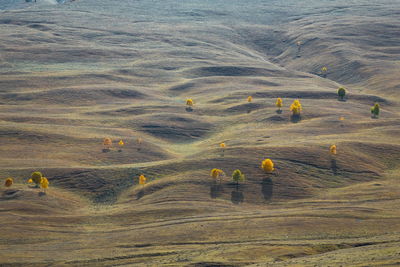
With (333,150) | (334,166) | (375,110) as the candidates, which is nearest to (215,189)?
(334,166)

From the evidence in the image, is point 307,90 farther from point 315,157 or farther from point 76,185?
point 76,185

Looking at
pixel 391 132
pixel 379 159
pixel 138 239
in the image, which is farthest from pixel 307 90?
pixel 138 239

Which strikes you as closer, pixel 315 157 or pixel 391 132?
pixel 315 157

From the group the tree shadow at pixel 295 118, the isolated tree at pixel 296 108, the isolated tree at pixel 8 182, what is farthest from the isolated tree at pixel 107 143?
the isolated tree at pixel 296 108

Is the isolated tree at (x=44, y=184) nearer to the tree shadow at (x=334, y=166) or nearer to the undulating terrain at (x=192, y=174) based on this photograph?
the undulating terrain at (x=192, y=174)

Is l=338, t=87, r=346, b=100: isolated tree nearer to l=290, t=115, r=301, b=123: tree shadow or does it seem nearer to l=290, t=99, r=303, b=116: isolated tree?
l=290, t=99, r=303, b=116: isolated tree

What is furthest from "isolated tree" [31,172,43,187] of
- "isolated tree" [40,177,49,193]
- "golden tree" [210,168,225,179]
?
"golden tree" [210,168,225,179]

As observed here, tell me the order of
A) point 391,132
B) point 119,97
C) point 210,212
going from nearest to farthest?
1. point 210,212
2. point 391,132
3. point 119,97
